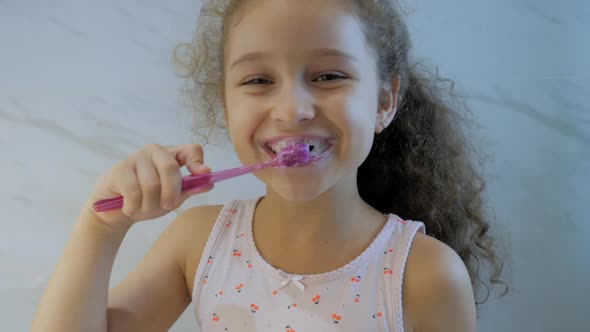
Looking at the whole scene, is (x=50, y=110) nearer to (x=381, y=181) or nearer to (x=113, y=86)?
(x=113, y=86)

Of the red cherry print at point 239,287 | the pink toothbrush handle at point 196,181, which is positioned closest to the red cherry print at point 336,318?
the red cherry print at point 239,287

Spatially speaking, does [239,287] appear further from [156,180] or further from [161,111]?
[161,111]

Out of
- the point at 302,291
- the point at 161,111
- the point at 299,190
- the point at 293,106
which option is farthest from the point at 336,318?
the point at 161,111

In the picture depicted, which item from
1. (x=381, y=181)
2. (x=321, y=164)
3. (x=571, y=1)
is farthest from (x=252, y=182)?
(x=571, y=1)

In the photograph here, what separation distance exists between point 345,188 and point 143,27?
455 mm

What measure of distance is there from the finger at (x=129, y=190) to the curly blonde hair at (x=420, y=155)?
0.88 feet

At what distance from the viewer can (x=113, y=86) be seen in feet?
3.06

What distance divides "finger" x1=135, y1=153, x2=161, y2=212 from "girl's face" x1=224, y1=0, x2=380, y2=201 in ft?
0.40

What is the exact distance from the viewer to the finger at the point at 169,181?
1.80 feet

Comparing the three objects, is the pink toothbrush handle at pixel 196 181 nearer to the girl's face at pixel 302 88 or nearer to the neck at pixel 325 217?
the girl's face at pixel 302 88

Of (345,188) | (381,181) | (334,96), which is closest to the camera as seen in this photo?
(334,96)

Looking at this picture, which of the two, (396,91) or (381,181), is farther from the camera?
(381,181)

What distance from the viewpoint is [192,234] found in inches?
31.5

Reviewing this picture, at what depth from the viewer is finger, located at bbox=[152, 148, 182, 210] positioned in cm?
55
